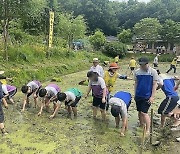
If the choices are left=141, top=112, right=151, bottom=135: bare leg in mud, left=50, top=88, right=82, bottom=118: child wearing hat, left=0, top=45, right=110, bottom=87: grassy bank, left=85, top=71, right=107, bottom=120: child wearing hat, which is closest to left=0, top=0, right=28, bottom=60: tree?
left=0, top=45, right=110, bottom=87: grassy bank

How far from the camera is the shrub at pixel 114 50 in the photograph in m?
34.1

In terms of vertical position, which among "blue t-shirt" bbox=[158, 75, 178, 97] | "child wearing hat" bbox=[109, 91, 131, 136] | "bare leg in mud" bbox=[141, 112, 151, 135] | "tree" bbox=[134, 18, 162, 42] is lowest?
"bare leg in mud" bbox=[141, 112, 151, 135]

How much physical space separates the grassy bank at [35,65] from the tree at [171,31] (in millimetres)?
18354

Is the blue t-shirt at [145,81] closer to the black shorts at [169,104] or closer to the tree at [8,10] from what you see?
the black shorts at [169,104]

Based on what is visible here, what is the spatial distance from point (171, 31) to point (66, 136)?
35.0 m

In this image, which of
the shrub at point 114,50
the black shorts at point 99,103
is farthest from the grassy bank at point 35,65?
the shrub at point 114,50

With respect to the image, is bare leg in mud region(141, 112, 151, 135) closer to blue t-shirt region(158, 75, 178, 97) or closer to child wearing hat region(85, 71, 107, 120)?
blue t-shirt region(158, 75, 178, 97)

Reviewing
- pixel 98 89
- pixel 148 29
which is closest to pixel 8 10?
pixel 98 89

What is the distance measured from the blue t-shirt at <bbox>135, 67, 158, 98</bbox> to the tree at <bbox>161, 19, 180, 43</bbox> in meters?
33.2

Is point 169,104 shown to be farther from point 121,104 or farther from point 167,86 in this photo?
point 121,104

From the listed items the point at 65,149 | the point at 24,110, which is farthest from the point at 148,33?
the point at 65,149

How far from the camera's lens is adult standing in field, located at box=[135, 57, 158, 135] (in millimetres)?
6879

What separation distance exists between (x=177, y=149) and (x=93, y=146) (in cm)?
184

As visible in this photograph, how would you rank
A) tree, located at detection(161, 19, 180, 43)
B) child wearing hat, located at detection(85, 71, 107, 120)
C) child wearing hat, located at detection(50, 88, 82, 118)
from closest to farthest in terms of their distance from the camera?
child wearing hat, located at detection(50, 88, 82, 118)
child wearing hat, located at detection(85, 71, 107, 120)
tree, located at detection(161, 19, 180, 43)
